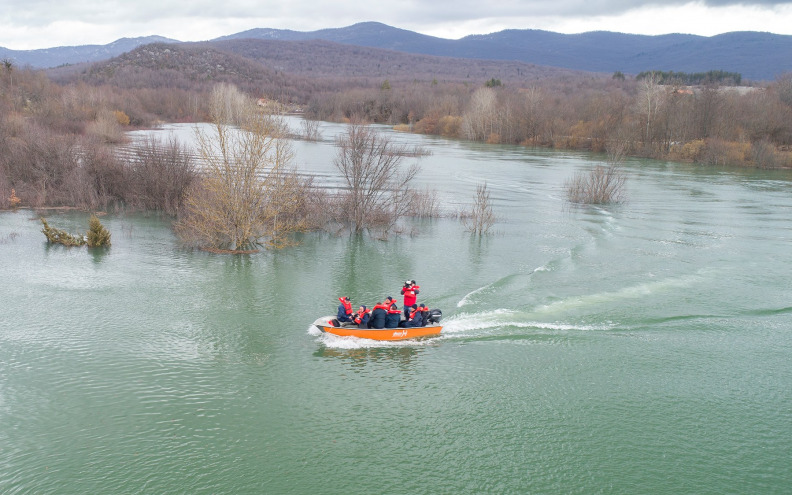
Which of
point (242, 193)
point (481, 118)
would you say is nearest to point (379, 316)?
point (242, 193)

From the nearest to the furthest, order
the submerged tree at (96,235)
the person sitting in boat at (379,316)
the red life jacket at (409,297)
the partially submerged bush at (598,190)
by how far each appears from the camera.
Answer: the person sitting in boat at (379,316), the red life jacket at (409,297), the submerged tree at (96,235), the partially submerged bush at (598,190)

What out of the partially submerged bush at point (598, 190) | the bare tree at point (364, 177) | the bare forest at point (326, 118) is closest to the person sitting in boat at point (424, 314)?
the bare tree at point (364, 177)

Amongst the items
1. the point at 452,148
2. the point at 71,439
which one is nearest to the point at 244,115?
the point at 71,439

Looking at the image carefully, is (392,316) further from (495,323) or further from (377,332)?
(495,323)

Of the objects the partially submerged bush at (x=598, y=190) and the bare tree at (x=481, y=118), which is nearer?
the partially submerged bush at (x=598, y=190)

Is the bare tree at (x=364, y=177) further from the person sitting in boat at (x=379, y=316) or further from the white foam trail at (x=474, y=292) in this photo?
the person sitting in boat at (x=379, y=316)

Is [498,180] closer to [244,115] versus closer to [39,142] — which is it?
[244,115]
